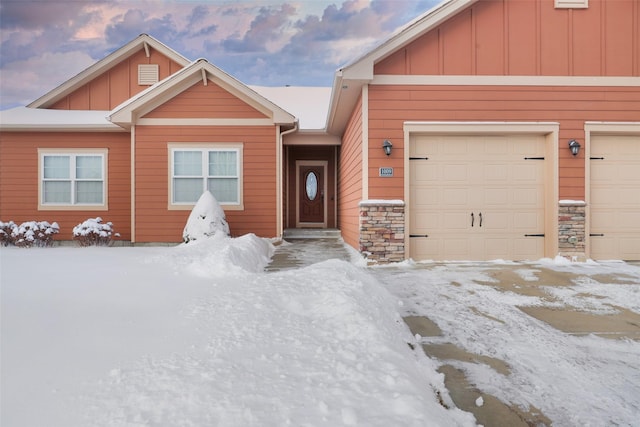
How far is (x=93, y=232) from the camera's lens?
8.50 m

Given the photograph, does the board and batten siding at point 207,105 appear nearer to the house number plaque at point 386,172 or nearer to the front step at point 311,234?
the front step at point 311,234

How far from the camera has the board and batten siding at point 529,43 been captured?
6.20 metres

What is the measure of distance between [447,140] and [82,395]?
20.7ft

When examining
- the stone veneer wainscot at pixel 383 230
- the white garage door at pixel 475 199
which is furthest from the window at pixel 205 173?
the white garage door at pixel 475 199

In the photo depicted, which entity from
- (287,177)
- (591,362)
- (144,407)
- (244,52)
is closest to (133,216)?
(287,177)

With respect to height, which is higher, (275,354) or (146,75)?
(146,75)

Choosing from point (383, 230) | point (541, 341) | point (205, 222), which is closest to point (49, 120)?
point (205, 222)

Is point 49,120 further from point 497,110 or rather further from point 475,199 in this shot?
point 497,110

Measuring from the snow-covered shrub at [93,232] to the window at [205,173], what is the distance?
1804mm

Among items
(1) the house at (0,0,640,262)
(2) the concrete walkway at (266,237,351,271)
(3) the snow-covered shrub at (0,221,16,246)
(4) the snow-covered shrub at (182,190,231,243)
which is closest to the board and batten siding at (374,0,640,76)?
(1) the house at (0,0,640,262)

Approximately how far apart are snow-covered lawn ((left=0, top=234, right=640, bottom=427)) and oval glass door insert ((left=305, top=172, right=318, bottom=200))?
899 centimetres

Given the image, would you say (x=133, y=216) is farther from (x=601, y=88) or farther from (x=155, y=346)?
(x=601, y=88)

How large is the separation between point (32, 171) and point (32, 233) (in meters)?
2.10

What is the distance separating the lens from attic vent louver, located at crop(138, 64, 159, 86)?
10.7 metres
